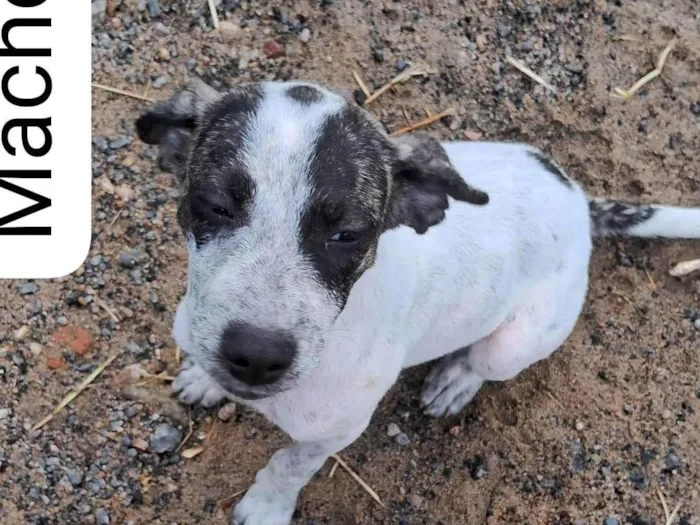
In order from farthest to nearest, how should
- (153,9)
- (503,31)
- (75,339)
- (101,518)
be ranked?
(503,31) → (153,9) → (75,339) → (101,518)

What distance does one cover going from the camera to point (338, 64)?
6266 mm

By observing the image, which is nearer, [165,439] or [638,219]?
[165,439]

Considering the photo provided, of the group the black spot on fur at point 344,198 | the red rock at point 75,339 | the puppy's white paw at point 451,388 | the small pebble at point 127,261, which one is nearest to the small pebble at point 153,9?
the small pebble at point 127,261

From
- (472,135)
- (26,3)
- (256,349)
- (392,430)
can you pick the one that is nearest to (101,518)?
(392,430)

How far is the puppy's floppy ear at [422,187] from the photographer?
3699mm

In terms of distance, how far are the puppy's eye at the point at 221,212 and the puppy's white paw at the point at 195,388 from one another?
7.10 ft

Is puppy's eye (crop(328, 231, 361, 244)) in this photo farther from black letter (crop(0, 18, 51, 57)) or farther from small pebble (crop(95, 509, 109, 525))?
black letter (crop(0, 18, 51, 57))

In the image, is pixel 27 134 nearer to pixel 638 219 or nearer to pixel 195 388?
pixel 195 388

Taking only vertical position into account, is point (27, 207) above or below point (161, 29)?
below

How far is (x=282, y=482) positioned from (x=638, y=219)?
2.78 meters

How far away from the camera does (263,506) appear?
202 inches

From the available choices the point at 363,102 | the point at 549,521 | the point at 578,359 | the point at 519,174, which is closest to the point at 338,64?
the point at 363,102

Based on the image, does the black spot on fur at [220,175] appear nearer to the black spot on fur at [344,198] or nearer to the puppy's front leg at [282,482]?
the black spot on fur at [344,198]

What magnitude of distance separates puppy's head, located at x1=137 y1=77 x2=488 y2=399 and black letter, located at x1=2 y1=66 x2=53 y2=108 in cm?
215
